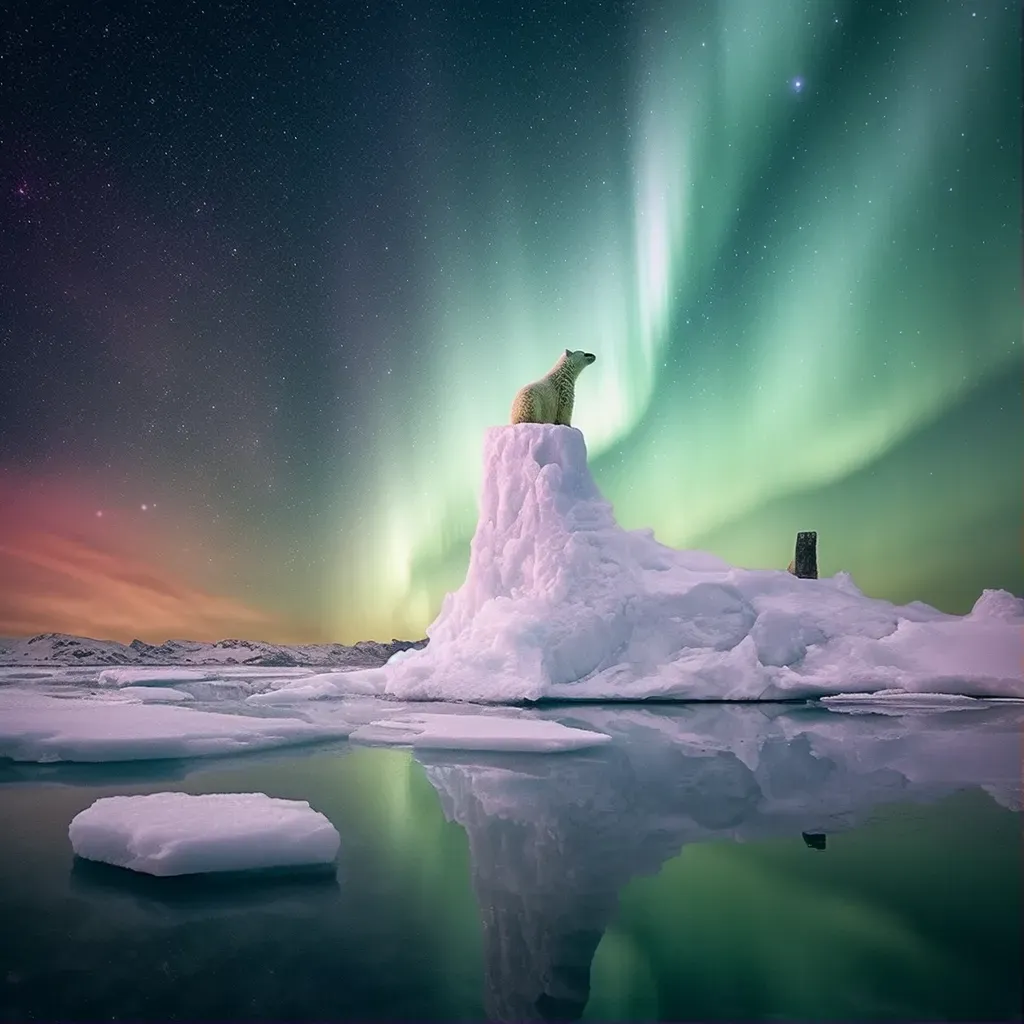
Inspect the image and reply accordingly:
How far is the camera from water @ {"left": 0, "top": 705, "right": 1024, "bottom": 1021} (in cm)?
238

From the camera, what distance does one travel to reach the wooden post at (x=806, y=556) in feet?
58.4

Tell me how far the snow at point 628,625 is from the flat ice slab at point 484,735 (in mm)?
3885

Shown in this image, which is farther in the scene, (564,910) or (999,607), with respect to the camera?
(999,607)

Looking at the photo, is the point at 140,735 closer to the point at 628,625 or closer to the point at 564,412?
the point at 628,625

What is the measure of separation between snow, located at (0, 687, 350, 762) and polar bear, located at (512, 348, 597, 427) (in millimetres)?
8890

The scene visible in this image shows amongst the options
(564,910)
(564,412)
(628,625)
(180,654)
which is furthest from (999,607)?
(180,654)

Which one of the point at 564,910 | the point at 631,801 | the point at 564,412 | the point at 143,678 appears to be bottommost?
the point at 143,678

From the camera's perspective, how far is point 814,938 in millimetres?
2820

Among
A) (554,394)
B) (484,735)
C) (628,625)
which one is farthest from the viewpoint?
(554,394)

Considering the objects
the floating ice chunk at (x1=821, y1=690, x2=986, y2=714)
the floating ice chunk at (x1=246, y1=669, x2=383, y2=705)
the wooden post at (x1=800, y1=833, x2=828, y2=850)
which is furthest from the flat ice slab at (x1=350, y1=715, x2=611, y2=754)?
the floating ice chunk at (x1=246, y1=669, x2=383, y2=705)

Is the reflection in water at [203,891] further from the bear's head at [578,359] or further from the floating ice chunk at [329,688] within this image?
the bear's head at [578,359]

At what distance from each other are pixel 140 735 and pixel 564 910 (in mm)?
5694

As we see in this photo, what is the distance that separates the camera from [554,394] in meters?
17.3

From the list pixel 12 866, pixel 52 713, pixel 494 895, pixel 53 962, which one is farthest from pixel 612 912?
pixel 52 713
